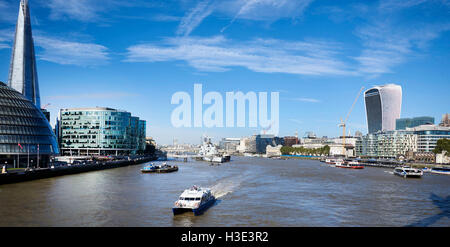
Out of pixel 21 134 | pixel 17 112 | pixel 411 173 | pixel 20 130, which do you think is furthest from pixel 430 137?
pixel 17 112

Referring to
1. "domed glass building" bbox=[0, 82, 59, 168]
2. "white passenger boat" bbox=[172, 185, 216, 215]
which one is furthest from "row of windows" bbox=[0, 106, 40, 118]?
"white passenger boat" bbox=[172, 185, 216, 215]

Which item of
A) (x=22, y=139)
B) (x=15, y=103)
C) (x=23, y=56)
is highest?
(x=23, y=56)

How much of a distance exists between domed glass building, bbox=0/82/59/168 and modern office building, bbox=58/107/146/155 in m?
75.2

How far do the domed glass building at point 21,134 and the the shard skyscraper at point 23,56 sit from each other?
6074 cm

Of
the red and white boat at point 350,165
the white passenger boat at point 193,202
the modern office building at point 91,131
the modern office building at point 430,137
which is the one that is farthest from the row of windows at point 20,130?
the modern office building at point 430,137

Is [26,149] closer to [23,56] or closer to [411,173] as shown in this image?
[23,56]

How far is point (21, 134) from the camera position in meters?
76.4

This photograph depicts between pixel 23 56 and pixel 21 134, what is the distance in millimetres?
71761

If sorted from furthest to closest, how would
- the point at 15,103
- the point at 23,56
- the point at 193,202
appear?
the point at 23,56
the point at 15,103
the point at 193,202

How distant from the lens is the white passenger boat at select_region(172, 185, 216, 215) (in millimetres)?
35156

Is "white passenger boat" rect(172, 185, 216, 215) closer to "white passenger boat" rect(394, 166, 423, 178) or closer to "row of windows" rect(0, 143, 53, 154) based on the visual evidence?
"row of windows" rect(0, 143, 53, 154)
